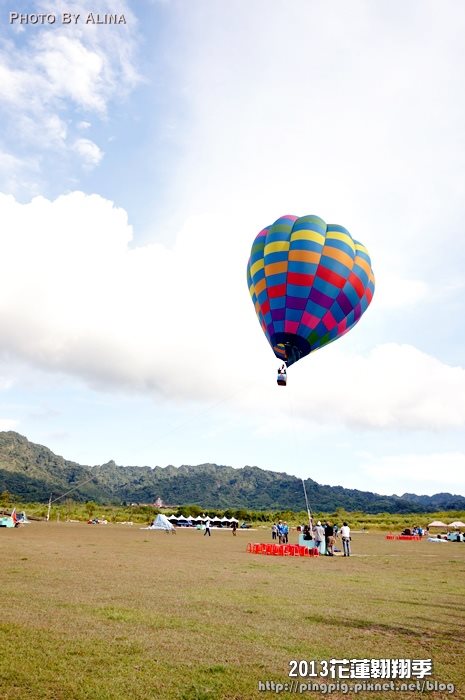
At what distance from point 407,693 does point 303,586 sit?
9.40m

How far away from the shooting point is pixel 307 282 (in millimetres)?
27625

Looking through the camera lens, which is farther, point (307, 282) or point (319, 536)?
point (319, 536)

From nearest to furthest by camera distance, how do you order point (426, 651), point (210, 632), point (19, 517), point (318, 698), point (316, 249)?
point (318, 698) < point (426, 651) < point (210, 632) < point (316, 249) < point (19, 517)

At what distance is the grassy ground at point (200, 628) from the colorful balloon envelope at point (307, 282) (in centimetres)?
1334

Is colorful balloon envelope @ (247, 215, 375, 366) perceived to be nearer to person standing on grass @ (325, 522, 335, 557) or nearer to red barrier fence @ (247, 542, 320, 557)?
person standing on grass @ (325, 522, 335, 557)

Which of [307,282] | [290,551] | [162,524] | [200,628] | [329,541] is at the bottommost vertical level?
[162,524]

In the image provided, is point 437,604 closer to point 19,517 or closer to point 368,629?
point 368,629

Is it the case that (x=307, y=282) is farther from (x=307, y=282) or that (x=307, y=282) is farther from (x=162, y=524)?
(x=162, y=524)

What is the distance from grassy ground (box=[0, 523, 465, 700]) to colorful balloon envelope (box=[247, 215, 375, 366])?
43.8 ft

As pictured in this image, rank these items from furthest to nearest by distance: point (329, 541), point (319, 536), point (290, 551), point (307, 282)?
point (329, 541)
point (319, 536)
point (290, 551)
point (307, 282)

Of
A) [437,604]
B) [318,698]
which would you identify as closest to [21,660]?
[318,698]

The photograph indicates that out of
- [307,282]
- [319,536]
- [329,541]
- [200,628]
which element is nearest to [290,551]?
[319,536]

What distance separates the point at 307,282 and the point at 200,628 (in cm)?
1999

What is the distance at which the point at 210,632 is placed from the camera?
988cm
